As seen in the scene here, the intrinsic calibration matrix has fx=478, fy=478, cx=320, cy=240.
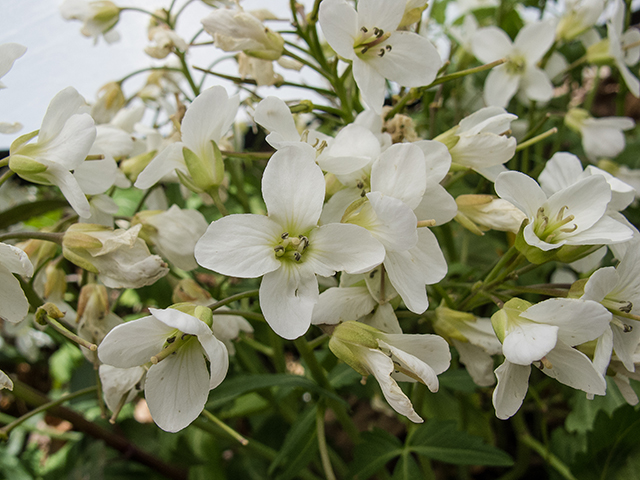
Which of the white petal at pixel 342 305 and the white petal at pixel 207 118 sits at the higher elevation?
the white petal at pixel 207 118

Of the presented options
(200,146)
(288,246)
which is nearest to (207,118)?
(200,146)

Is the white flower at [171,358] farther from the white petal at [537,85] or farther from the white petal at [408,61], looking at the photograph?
the white petal at [537,85]

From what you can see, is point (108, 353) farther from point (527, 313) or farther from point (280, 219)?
point (527, 313)

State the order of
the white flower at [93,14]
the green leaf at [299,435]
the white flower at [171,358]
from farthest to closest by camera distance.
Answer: the white flower at [93,14] < the green leaf at [299,435] < the white flower at [171,358]

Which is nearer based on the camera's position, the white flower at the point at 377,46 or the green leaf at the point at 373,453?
the white flower at the point at 377,46

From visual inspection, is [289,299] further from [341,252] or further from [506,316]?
[506,316]

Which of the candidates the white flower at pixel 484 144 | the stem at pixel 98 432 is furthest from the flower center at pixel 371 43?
the stem at pixel 98 432
